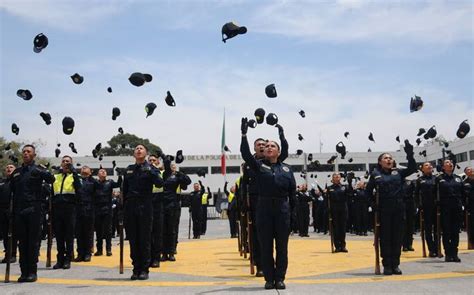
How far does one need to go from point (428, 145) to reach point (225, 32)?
7399 cm

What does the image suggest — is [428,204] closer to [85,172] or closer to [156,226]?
[156,226]

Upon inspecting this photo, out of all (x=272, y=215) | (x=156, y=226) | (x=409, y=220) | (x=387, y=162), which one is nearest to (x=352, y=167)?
(x=409, y=220)

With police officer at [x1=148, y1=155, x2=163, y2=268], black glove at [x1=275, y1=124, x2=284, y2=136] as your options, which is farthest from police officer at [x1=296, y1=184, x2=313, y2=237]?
black glove at [x1=275, y1=124, x2=284, y2=136]

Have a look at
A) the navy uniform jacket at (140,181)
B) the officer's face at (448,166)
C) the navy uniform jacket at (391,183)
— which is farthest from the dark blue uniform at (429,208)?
the navy uniform jacket at (140,181)

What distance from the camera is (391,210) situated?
9633mm

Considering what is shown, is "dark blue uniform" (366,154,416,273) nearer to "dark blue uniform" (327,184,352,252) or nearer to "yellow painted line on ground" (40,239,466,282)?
"yellow painted line on ground" (40,239,466,282)

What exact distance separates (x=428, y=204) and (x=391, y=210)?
9.65 ft

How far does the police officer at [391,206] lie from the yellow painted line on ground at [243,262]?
982 mm

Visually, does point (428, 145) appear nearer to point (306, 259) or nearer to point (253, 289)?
point (306, 259)

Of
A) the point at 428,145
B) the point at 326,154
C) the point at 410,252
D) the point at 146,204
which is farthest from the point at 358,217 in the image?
the point at 428,145

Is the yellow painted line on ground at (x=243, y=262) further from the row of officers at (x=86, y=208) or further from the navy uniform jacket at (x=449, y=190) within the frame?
the navy uniform jacket at (x=449, y=190)

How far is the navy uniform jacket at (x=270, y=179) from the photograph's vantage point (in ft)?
25.7

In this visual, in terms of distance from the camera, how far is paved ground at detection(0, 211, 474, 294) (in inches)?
299

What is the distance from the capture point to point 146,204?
9.41m
